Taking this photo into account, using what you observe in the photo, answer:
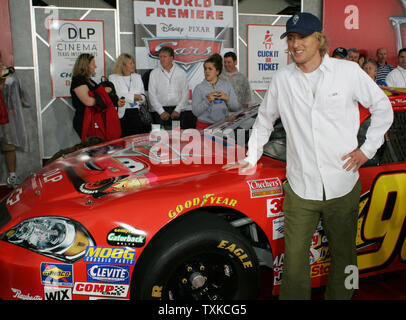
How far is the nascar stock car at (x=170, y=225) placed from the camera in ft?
6.02

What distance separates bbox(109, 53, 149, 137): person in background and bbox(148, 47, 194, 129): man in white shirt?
9.4 inches

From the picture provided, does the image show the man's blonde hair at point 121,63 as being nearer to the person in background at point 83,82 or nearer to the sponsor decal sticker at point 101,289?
the person in background at point 83,82

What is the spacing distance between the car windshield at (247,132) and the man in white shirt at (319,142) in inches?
13.9

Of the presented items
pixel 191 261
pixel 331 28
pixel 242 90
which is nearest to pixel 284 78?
pixel 191 261

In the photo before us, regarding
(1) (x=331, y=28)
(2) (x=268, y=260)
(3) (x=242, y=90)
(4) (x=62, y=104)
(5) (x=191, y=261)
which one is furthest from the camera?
(1) (x=331, y=28)

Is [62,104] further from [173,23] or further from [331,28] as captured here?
Result: [331,28]

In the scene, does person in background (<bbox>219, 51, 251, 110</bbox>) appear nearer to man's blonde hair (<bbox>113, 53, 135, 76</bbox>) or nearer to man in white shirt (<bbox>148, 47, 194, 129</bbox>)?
man in white shirt (<bbox>148, 47, 194, 129</bbox>)

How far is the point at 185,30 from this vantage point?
20.0 feet

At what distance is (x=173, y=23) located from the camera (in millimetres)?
6023

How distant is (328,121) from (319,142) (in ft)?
0.37

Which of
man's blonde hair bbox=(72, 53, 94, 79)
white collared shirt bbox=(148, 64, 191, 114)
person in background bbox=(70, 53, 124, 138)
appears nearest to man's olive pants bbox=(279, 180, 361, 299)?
person in background bbox=(70, 53, 124, 138)

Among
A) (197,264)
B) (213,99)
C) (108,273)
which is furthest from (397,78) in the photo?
(108,273)
